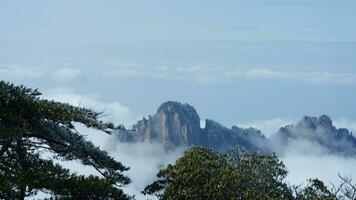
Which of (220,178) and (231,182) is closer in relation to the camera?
(220,178)

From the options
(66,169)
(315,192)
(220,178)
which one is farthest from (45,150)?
(315,192)

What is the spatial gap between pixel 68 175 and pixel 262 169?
12582 mm

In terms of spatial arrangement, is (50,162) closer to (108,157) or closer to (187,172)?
(108,157)

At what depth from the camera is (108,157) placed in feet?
72.9

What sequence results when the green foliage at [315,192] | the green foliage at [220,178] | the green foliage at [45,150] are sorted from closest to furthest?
the green foliage at [45,150]
the green foliage at [220,178]
the green foliage at [315,192]

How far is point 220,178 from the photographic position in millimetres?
25891

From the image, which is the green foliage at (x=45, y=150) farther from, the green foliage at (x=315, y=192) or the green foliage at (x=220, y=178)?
the green foliage at (x=315, y=192)

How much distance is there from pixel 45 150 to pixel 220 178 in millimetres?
7765

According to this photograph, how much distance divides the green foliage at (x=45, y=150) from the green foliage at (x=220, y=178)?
4559mm

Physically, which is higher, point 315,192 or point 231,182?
point 231,182

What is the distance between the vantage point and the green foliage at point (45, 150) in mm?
19078

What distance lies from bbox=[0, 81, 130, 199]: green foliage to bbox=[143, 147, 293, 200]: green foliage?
4559 mm

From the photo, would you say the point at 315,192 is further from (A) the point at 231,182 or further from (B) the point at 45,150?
(B) the point at 45,150

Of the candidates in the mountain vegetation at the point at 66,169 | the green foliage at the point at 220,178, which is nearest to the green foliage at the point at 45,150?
the mountain vegetation at the point at 66,169
